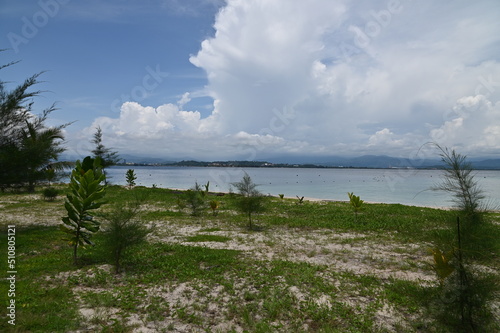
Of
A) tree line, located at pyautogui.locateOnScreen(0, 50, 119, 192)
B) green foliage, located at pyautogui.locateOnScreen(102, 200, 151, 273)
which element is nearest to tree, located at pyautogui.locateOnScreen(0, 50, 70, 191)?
tree line, located at pyautogui.locateOnScreen(0, 50, 119, 192)

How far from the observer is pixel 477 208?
4.54 metres

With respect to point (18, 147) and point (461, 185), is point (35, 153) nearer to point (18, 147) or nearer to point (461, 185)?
point (18, 147)

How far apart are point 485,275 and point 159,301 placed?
6363 millimetres

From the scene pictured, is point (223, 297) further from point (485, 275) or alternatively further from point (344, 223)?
point (344, 223)

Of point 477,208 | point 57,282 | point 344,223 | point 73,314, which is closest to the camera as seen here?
point 477,208

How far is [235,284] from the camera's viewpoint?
7488 millimetres

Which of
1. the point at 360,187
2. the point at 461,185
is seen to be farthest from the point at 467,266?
the point at 360,187

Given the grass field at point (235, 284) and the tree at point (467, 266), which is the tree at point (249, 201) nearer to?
the grass field at point (235, 284)

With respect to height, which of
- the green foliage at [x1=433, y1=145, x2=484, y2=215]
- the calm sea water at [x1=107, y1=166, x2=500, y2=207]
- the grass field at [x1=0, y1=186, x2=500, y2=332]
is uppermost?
the green foliage at [x1=433, y1=145, x2=484, y2=215]

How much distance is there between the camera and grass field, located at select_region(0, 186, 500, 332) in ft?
17.6

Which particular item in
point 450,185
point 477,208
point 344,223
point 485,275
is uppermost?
point 450,185

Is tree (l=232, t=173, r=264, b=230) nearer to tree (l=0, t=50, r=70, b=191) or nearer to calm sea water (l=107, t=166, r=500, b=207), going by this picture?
calm sea water (l=107, t=166, r=500, b=207)

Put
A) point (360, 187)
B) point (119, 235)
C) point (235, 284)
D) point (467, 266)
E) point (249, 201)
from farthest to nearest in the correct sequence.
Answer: point (360, 187)
point (249, 201)
point (119, 235)
point (235, 284)
point (467, 266)

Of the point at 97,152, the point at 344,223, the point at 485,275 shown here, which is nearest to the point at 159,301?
the point at 485,275
